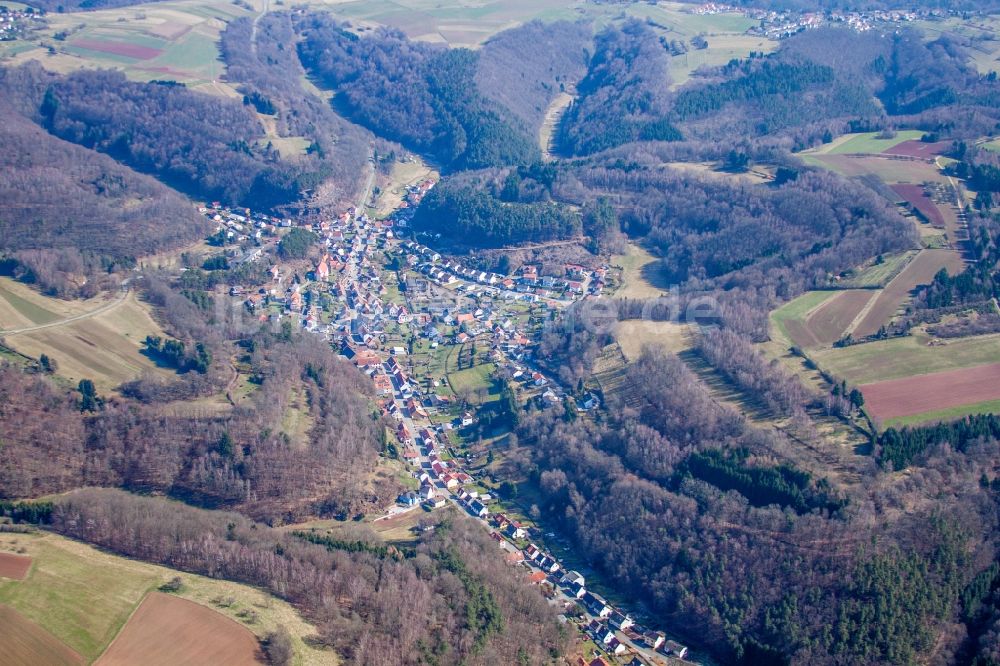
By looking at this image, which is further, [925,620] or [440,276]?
[440,276]

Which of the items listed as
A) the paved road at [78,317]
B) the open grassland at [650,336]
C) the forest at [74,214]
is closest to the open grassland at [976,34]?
the open grassland at [650,336]

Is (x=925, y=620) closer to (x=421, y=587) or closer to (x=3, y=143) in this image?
(x=421, y=587)

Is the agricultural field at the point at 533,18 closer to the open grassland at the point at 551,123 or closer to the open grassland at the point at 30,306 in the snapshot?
the open grassland at the point at 551,123

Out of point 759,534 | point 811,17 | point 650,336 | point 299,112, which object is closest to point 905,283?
point 650,336

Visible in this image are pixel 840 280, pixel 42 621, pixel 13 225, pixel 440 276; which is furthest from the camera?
pixel 440 276

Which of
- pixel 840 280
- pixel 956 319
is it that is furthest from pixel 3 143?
pixel 956 319

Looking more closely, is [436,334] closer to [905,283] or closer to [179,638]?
[905,283]
